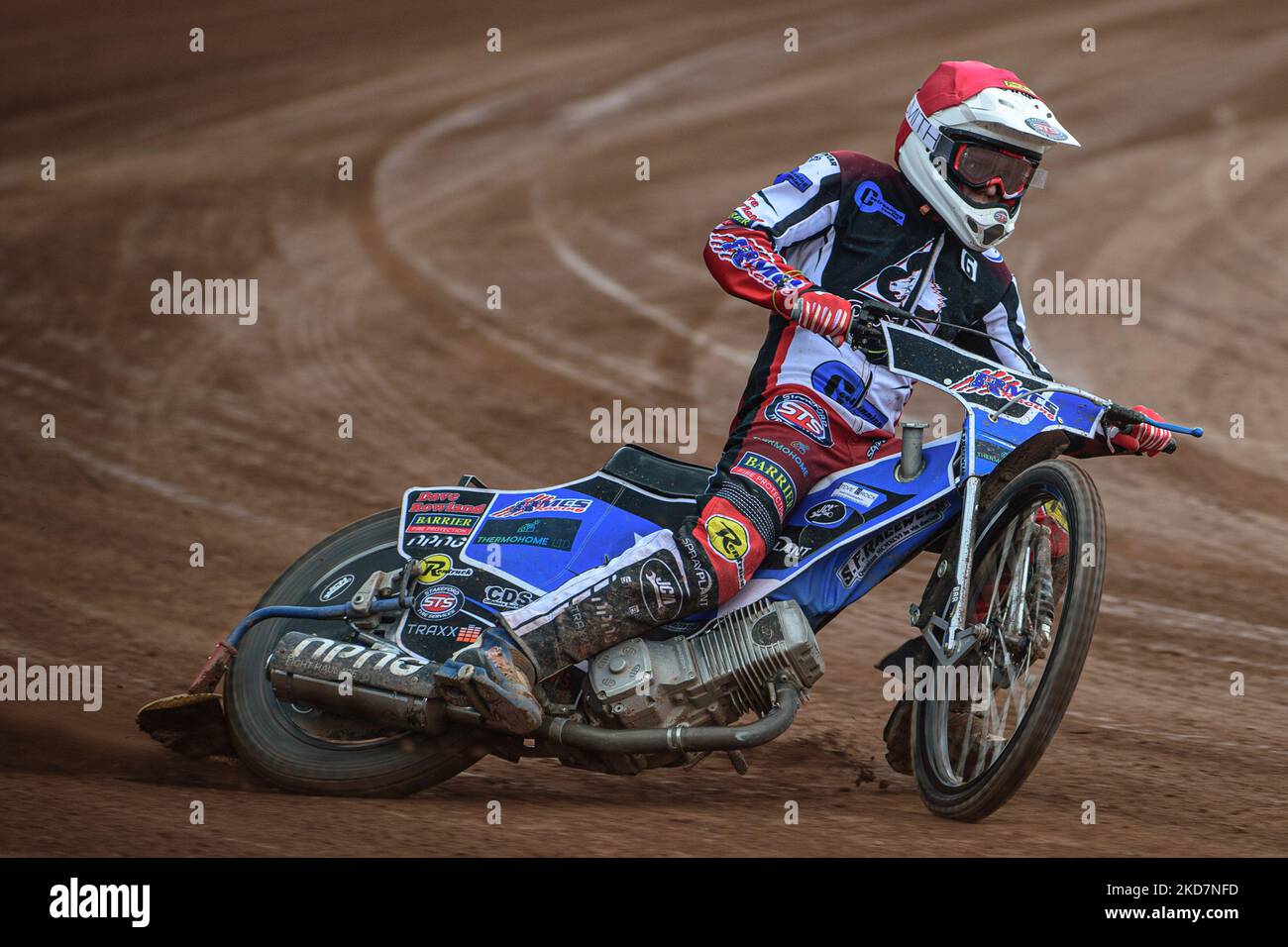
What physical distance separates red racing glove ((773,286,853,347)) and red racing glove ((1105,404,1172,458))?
924mm

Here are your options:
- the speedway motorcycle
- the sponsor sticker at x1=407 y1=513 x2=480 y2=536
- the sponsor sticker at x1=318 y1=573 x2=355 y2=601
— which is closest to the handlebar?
the speedway motorcycle

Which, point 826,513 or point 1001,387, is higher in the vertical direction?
point 1001,387

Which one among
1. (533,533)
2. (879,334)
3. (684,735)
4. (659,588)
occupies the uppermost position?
(879,334)

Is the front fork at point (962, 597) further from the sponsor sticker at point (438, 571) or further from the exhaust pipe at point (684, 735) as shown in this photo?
the sponsor sticker at point (438, 571)

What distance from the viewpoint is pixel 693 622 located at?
5.36 m

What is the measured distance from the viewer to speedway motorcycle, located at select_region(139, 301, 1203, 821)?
504 cm

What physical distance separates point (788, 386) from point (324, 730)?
1.91 m

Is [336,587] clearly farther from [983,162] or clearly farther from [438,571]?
[983,162]

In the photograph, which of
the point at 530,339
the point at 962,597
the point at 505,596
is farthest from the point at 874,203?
the point at 530,339

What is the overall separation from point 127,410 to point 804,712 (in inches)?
212

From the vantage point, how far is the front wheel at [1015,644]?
4.54m

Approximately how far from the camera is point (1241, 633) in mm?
7531

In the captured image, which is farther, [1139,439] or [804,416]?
[804,416]

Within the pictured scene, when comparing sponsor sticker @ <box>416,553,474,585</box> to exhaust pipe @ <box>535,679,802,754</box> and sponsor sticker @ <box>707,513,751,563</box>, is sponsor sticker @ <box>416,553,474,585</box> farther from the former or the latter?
sponsor sticker @ <box>707,513,751,563</box>
